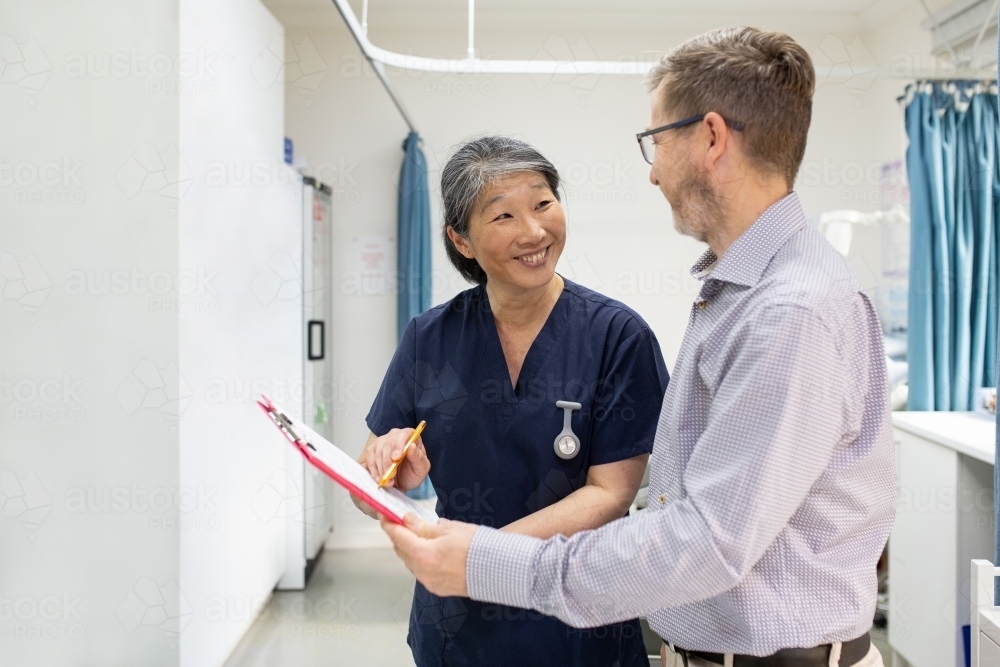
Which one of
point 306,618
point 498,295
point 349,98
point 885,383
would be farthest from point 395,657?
point 349,98

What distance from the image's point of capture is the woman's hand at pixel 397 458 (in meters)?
1.05

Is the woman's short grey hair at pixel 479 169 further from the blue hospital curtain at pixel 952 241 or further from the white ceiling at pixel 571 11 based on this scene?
the white ceiling at pixel 571 11

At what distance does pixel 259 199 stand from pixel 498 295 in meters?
1.64

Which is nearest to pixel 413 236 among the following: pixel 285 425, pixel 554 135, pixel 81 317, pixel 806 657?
pixel 554 135

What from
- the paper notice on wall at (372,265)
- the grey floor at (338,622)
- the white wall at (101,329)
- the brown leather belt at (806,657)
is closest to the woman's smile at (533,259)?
the brown leather belt at (806,657)

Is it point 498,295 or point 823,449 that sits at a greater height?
point 498,295

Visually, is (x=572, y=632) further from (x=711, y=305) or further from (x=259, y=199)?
(x=259, y=199)

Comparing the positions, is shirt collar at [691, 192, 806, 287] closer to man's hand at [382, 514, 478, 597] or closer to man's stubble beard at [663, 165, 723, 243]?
man's stubble beard at [663, 165, 723, 243]

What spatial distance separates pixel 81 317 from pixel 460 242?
115 cm

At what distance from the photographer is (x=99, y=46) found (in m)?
1.79

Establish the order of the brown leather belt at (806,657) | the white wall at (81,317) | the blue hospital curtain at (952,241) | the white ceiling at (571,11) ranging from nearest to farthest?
the brown leather belt at (806,657), the white wall at (81,317), the blue hospital curtain at (952,241), the white ceiling at (571,11)

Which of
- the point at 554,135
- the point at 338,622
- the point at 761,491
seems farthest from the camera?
the point at 554,135

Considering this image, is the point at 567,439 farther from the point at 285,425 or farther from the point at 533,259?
the point at 285,425

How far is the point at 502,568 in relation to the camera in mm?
747
